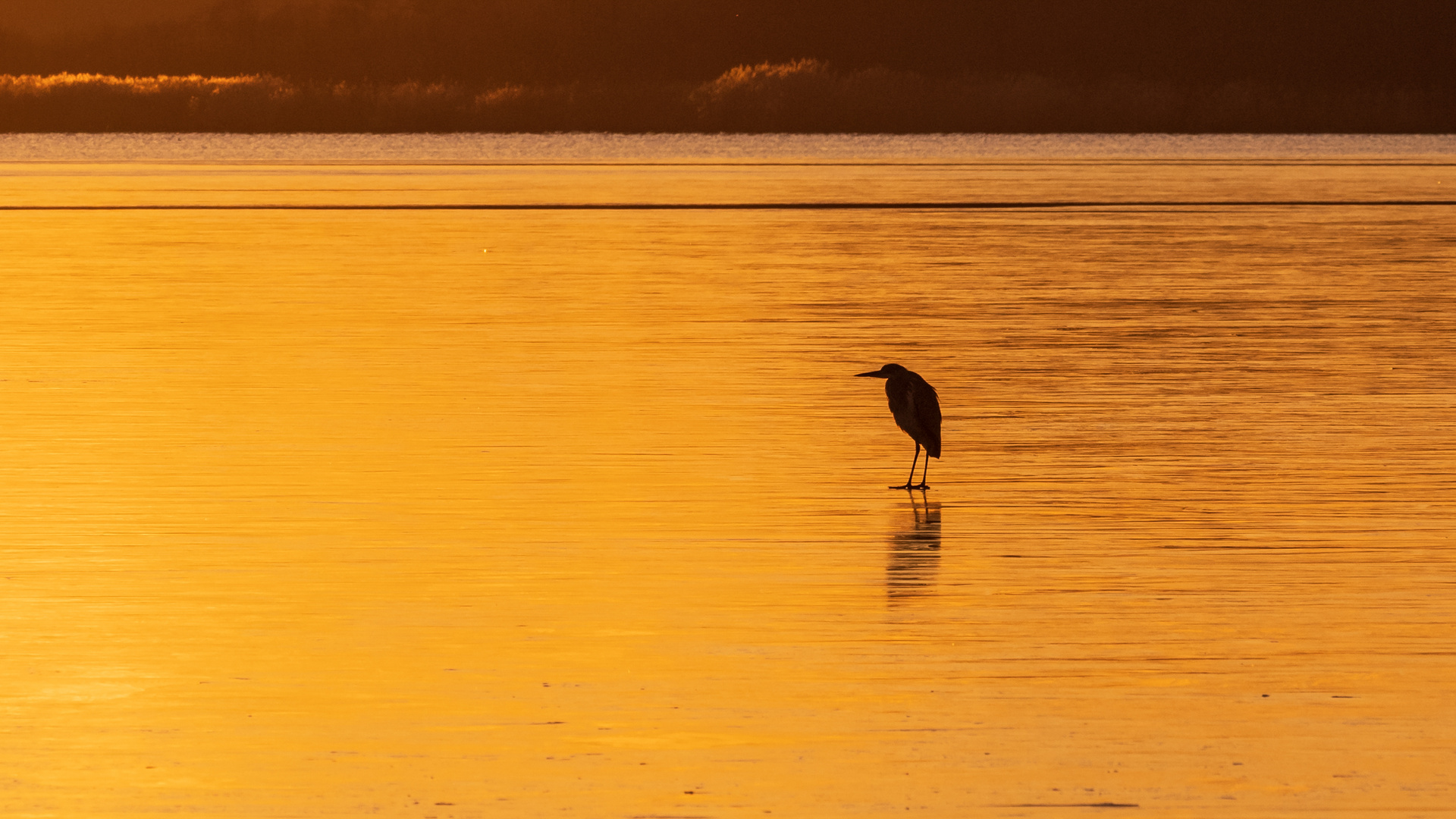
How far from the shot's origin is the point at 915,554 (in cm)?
973

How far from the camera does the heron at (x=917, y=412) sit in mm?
11430

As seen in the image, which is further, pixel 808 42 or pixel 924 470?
pixel 808 42

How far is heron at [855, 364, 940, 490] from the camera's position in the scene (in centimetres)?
1143

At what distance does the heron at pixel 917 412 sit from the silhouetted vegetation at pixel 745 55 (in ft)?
205

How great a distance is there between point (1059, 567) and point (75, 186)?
1422 inches

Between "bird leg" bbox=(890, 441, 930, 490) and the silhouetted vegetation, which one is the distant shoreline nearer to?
the silhouetted vegetation

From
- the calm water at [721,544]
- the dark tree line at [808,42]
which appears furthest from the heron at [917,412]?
the dark tree line at [808,42]

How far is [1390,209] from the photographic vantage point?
115ft

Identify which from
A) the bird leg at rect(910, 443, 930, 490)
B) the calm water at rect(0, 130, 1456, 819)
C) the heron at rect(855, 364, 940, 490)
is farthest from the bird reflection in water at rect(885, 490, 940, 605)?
the heron at rect(855, 364, 940, 490)

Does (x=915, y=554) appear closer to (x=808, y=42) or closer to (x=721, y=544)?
(x=721, y=544)

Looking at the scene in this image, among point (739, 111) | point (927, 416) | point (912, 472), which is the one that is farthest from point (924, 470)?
point (739, 111)

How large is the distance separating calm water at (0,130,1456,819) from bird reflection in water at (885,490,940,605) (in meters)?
0.03

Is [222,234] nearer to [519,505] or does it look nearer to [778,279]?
[778,279]

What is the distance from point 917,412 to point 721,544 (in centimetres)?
192
